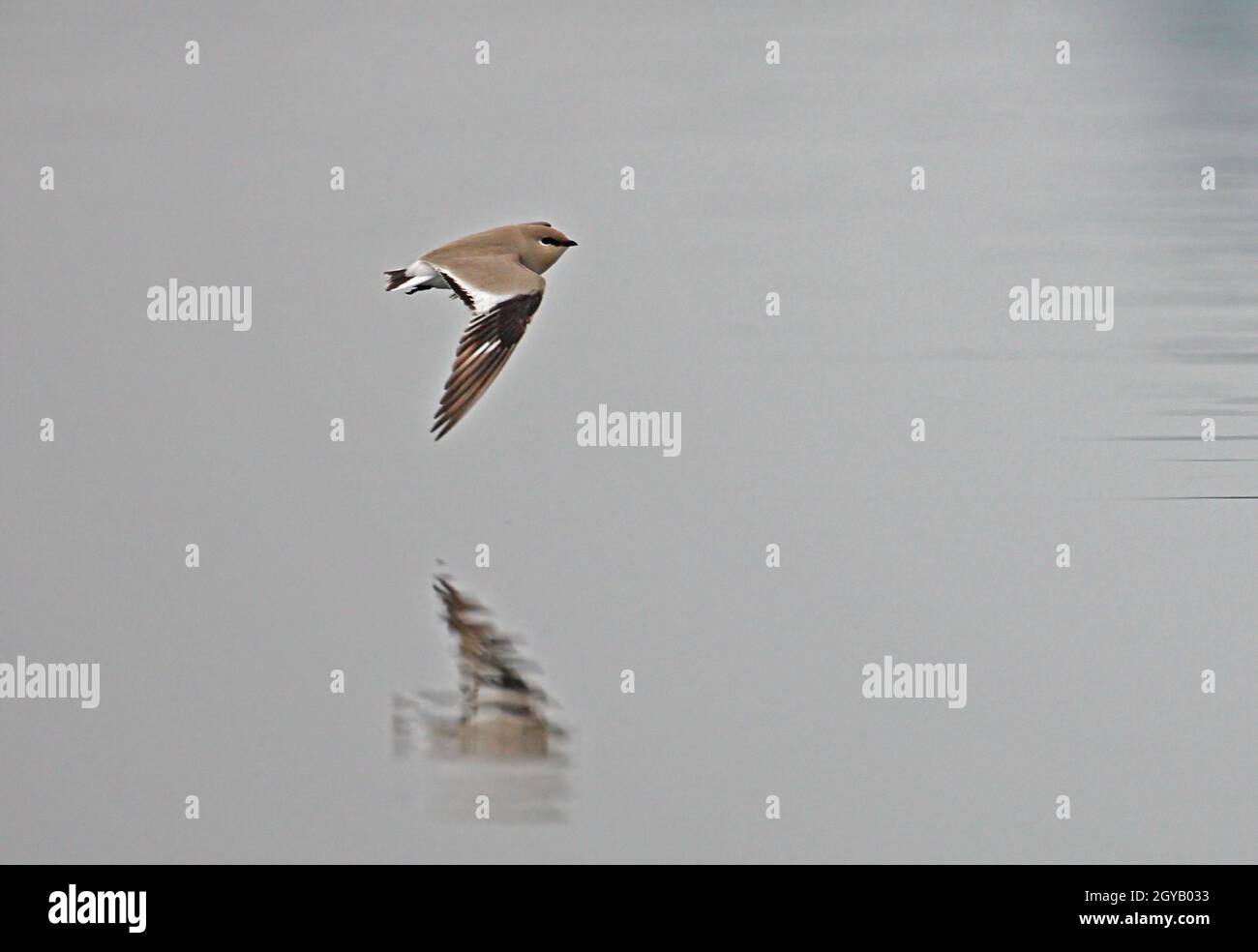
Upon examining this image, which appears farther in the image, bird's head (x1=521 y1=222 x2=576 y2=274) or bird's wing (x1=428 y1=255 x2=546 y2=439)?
bird's head (x1=521 y1=222 x2=576 y2=274)

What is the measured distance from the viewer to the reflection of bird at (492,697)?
6641mm

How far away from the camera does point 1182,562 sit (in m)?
7.86

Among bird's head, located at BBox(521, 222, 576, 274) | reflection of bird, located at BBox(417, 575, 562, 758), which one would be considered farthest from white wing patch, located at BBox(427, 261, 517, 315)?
reflection of bird, located at BBox(417, 575, 562, 758)

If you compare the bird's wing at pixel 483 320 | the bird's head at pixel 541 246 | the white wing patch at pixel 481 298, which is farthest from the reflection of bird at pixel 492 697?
the bird's head at pixel 541 246

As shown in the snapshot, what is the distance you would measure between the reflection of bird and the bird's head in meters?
2.53

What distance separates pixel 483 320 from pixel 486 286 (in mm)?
261

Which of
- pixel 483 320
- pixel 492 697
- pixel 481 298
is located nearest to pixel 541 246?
pixel 481 298

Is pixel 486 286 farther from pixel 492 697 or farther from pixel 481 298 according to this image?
pixel 492 697

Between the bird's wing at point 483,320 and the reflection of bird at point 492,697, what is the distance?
1.21m

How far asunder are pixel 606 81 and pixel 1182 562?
9.10 metres

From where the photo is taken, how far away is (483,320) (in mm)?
8680

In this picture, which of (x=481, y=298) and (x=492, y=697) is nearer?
(x=492, y=697)

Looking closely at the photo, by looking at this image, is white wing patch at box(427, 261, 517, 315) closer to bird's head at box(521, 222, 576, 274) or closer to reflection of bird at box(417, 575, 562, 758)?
bird's head at box(521, 222, 576, 274)

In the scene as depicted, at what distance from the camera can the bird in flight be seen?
8523 mm
